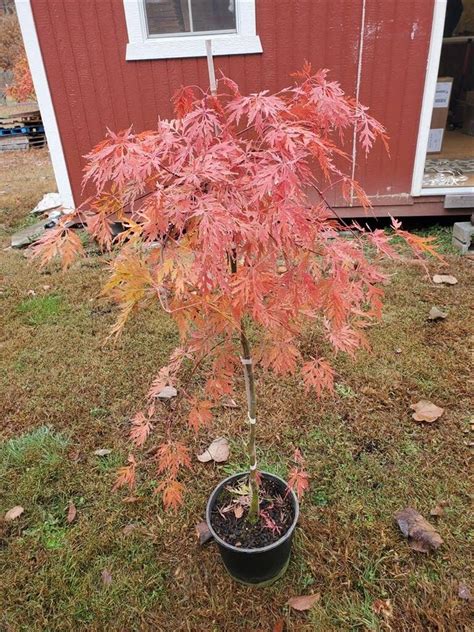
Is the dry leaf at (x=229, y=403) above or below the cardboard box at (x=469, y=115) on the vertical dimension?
below

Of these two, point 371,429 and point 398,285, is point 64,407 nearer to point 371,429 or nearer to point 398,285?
point 371,429

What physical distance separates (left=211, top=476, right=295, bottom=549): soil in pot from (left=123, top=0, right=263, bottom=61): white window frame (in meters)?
3.72

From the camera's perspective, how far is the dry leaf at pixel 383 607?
169 cm

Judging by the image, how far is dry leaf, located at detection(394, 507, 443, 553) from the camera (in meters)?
1.88

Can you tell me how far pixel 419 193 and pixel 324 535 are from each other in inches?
145

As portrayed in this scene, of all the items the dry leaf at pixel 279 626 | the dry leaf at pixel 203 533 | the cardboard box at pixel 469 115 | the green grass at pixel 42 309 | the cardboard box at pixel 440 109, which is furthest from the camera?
the cardboard box at pixel 469 115

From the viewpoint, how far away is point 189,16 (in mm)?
4117

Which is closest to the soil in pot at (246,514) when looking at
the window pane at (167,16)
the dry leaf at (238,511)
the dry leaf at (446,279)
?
the dry leaf at (238,511)

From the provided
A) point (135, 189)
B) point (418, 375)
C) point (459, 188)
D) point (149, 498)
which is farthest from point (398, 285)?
point (135, 189)

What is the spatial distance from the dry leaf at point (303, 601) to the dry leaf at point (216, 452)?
→ 2.46 ft

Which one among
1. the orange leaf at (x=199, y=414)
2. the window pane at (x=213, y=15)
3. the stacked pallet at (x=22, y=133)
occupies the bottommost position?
the stacked pallet at (x=22, y=133)

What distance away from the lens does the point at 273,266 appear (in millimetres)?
1309

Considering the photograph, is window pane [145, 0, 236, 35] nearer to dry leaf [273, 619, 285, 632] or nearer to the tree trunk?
the tree trunk

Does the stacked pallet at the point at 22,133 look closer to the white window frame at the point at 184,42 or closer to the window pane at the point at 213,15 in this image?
the white window frame at the point at 184,42
